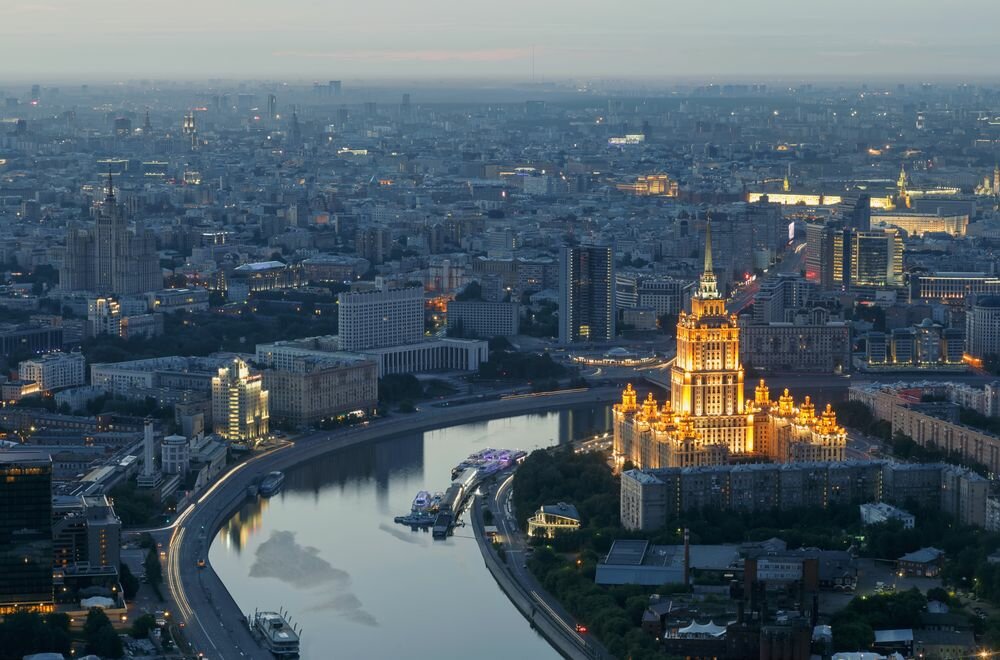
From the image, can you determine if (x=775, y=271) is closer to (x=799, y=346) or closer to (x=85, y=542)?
(x=799, y=346)

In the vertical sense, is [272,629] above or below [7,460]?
below

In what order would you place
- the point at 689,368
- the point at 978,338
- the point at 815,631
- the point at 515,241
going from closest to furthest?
1. the point at 815,631
2. the point at 689,368
3. the point at 978,338
4. the point at 515,241

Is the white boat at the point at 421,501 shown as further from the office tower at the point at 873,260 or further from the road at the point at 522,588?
the office tower at the point at 873,260

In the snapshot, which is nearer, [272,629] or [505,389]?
[272,629]

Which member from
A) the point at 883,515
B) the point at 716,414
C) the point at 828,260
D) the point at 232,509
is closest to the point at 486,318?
the point at 828,260

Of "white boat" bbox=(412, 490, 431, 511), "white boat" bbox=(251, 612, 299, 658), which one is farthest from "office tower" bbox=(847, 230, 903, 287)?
"white boat" bbox=(251, 612, 299, 658)

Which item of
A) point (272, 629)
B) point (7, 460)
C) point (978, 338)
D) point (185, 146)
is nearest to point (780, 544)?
point (272, 629)

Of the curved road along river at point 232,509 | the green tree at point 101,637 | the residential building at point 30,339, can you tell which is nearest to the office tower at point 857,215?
the curved road along river at point 232,509

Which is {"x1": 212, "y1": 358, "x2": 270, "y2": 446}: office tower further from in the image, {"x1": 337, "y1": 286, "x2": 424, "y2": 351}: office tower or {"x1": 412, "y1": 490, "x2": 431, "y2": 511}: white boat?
{"x1": 337, "y1": 286, "x2": 424, "y2": 351}: office tower

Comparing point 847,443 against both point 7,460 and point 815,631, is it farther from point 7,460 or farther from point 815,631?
point 7,460
